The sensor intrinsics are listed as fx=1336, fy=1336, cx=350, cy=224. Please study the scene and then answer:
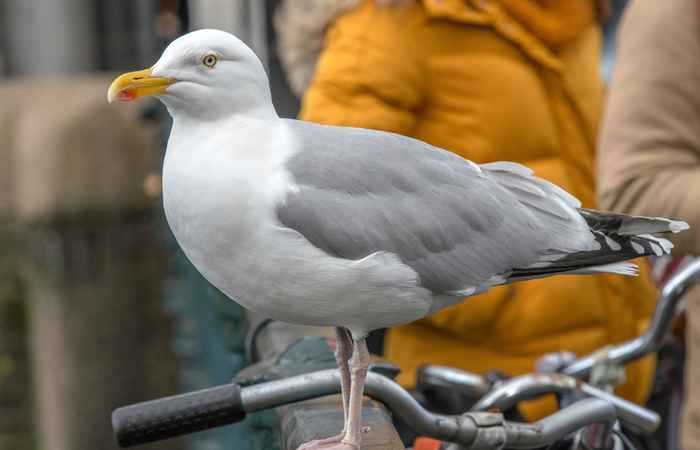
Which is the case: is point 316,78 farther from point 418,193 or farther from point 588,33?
point 418,193

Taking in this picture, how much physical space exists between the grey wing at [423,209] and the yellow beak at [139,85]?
0.16 meters

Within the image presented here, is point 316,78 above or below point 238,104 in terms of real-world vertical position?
below

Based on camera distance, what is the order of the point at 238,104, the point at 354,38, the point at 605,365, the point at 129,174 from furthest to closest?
the point at 129,174 < the point at 354,38 < the point at 605,365 < the point at 238,104

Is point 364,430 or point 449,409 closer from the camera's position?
point 364,430

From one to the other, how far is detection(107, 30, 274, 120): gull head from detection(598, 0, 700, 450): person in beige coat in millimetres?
1062

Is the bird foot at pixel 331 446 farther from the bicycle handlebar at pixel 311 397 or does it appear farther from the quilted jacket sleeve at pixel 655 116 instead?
the quilted jacket sleeve at pixel 655 116

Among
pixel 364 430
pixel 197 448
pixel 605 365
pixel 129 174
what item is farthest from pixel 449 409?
pixel 129 174

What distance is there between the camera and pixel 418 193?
5.17 feet

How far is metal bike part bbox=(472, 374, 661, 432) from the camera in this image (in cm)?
203

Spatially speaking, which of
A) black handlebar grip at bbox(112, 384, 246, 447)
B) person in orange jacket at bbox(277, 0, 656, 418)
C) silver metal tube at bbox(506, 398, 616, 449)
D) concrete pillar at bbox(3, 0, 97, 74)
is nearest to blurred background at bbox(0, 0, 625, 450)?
concrete pillar at bbox(3, 0, 97, 74)

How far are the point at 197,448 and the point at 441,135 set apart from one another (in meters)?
1.33

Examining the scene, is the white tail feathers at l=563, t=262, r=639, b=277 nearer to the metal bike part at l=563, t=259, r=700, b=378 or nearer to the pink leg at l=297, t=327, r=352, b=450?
the pink leg at l=297, t=327, r=352, b=450

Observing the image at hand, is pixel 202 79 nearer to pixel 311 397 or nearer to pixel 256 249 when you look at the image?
pixel 256 249

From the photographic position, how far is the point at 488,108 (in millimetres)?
2633
